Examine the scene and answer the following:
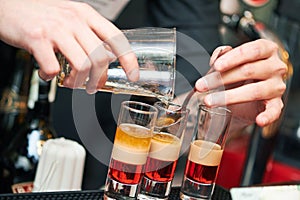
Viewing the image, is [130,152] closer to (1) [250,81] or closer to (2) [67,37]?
(2) [67,37]

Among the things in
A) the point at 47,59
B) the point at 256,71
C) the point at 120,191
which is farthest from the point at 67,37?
the point at 256,71

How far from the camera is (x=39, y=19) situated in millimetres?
1110

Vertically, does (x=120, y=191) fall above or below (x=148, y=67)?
below

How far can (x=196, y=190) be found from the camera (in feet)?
4.02

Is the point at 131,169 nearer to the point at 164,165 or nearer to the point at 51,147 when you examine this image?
the point at 164,165

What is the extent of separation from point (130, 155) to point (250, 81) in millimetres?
452

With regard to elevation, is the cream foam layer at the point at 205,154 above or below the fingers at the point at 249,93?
below

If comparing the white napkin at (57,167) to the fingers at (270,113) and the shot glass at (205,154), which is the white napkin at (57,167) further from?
the fingers at (270,113)

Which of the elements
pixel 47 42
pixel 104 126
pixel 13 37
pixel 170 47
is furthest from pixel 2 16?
pixel 104 126

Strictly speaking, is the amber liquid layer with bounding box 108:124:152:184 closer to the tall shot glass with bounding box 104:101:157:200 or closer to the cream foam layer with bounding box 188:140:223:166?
the tall shot glass with bounding box 104:101:157:200

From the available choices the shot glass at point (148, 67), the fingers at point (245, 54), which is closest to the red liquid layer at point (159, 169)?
the shot glass at point (148, 67)

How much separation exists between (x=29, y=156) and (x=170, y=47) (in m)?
0.60

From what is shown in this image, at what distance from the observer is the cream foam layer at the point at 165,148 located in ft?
3.74

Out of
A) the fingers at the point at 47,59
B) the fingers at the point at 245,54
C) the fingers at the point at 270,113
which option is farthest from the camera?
the fingers at the point at 270,113
